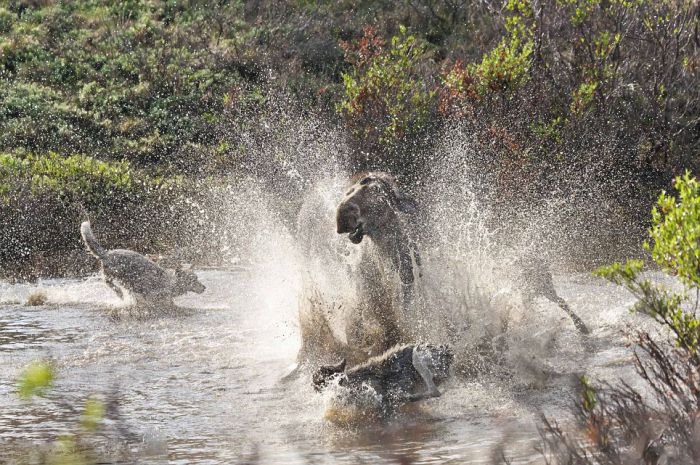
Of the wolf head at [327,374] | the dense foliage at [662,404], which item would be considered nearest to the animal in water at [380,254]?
the wolf head at [327,374]

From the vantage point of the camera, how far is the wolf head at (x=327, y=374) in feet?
23.3

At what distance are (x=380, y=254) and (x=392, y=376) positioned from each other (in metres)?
1.69

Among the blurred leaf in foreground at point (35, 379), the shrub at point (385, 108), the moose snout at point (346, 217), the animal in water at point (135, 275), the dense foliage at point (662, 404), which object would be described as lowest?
the dense foliage at point (662, 404)

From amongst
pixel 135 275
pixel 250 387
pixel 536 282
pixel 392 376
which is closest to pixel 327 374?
pixel 392 376

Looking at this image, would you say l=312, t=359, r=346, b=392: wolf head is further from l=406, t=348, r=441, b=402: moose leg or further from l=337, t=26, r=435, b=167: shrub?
l=337, t=26, r=435, b=167: shrub

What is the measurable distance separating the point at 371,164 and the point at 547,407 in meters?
13.0

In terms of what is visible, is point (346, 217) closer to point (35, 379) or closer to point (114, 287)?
point (35, 379)

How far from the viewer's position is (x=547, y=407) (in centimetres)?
727

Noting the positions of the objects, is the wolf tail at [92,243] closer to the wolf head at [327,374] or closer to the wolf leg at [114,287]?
the wolf leg at [114,287]

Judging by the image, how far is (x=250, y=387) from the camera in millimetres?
8516

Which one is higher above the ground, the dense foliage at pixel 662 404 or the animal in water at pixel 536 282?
the animal in water at pixel 536 282

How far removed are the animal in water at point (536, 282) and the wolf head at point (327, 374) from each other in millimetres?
3346

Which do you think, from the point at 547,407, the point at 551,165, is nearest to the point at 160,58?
the point at 551,165

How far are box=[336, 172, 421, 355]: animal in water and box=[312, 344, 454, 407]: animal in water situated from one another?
50.2 inches
